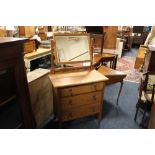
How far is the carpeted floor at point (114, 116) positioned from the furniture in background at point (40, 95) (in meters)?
0.17

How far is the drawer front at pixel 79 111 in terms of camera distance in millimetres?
1942

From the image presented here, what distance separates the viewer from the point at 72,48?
6.75 ft

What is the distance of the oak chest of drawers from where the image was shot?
1.79 m

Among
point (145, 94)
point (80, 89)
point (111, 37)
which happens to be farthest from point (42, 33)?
point (145, 94)

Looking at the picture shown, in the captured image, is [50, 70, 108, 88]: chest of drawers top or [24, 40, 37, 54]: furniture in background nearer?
[50, 70, 108, 88]: chest of drawers top

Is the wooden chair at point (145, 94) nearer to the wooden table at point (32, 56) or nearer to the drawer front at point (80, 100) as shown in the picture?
the drawer front at point (80, 100)

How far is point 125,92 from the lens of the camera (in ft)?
10.4

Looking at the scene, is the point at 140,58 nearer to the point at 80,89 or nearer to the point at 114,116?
the point at 114,116

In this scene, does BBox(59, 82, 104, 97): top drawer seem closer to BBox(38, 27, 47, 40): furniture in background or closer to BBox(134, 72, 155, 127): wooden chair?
BBox(134, 72, 155, 127): wooden chair

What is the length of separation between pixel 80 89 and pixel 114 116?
91cm

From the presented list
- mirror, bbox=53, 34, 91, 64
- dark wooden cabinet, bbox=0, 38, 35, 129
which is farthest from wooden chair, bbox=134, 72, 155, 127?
dark wooden cabinet, bbox=0, 38, 35, 129

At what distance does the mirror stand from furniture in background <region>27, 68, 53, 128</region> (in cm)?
29

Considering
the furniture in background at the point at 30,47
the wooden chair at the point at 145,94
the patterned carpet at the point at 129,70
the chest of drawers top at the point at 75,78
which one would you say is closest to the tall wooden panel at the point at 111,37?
the patterned carpet at the point at 129,70
